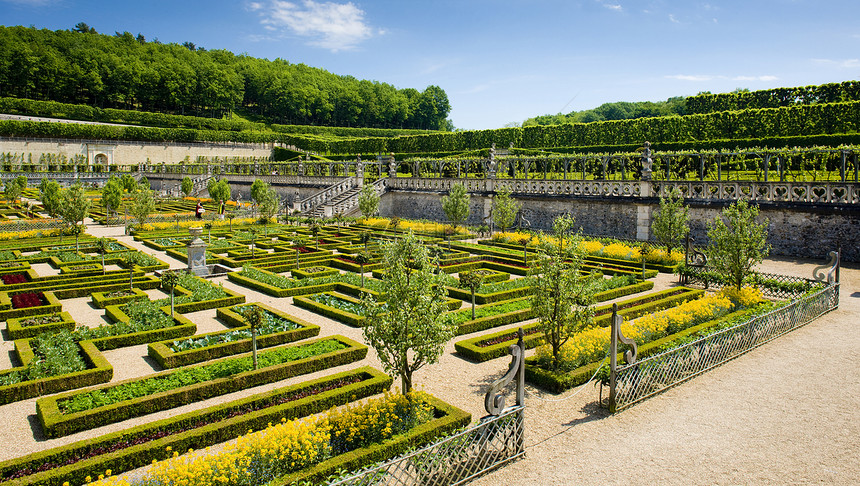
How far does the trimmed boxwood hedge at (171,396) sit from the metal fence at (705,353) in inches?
206

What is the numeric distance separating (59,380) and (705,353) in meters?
11.9

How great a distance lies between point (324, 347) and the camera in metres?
11.8

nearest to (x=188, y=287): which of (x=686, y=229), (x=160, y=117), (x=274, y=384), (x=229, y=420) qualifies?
(x=274, y=384)

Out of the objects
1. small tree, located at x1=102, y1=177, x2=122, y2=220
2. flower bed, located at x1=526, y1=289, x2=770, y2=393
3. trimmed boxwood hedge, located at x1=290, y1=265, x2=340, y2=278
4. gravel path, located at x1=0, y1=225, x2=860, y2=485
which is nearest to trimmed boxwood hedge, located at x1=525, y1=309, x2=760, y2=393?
flower bed, located at x1=526, y1=289, x2=770, y2=393

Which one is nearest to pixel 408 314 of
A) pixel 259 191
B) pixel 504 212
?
pixel 504 212

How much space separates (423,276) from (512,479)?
300 centimetres

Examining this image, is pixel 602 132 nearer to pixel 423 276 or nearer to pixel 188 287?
pixel 188 287

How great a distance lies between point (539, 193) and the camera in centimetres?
3203

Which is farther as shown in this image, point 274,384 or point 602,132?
point 602,132

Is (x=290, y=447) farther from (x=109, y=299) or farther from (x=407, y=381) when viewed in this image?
(x=109, y=299)

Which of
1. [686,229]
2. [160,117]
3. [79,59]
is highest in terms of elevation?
[79,59]

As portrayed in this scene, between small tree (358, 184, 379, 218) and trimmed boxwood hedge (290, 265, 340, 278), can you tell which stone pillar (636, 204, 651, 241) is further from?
trimmed boxwood hedge (290, 265, 340, 278)

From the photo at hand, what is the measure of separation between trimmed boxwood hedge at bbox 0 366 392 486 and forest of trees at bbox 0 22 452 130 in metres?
107

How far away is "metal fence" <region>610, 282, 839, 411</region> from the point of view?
9.30m
